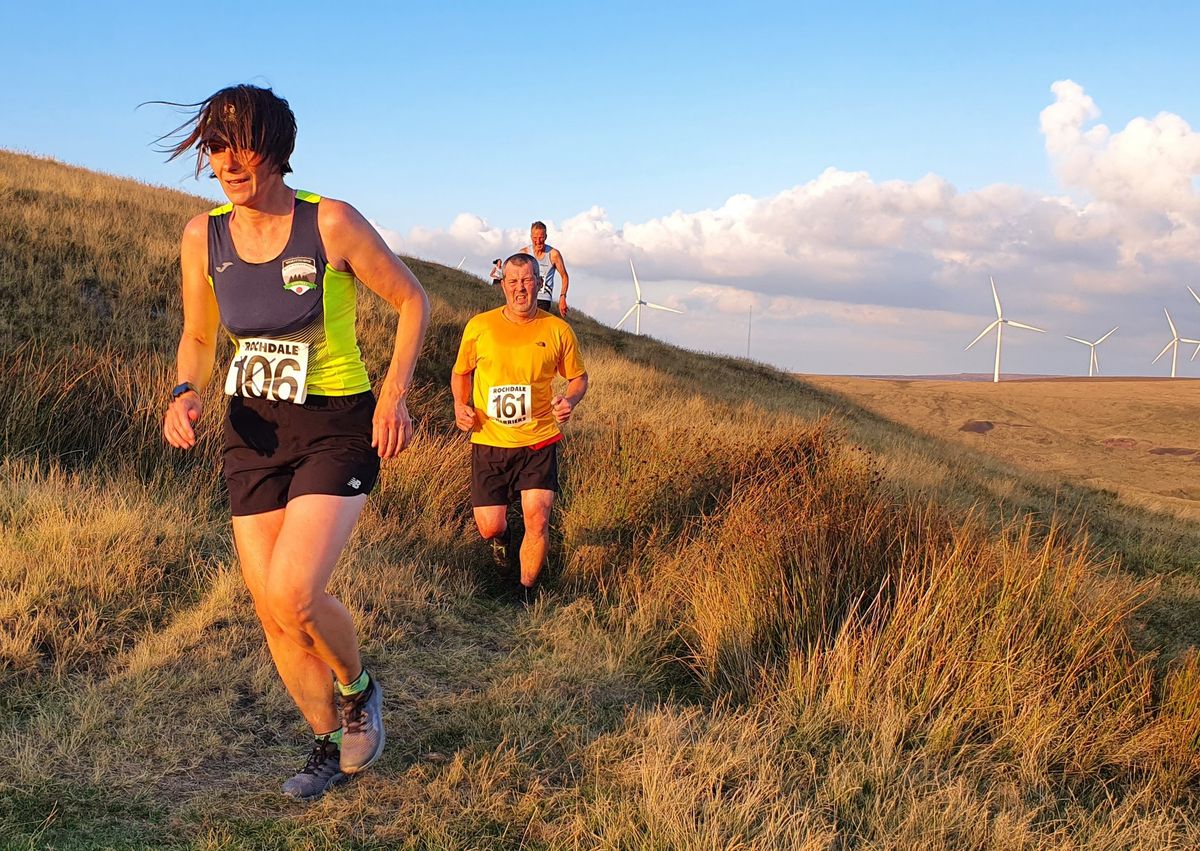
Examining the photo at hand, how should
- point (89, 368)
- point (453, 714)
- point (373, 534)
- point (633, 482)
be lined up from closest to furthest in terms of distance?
1. point (453, 714)
2. point (373, 534)
3. point (633, 482)
4. point (89, 368)

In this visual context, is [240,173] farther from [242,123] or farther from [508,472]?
[508,472]

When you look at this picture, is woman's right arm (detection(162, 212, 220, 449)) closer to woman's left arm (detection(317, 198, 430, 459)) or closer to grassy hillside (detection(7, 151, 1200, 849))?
woman's left arm (detection(317, 198, 430, 459))

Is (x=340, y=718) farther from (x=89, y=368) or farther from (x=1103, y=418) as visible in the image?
(x=1103, y=418)

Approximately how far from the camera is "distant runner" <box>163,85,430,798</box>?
3.17m

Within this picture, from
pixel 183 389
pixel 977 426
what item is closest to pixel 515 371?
pixel 183 389

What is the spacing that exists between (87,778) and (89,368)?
5.94 m

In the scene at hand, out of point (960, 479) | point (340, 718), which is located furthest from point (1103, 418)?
point (340, 718)

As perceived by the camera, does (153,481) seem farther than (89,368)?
No

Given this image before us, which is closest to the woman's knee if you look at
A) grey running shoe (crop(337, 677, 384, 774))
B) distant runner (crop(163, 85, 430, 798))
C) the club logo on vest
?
distant runner (crop(163, 85, 430, 798))

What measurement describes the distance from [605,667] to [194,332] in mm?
2838

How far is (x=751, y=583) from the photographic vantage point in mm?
5680

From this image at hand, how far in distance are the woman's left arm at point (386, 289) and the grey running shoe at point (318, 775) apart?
1.25m

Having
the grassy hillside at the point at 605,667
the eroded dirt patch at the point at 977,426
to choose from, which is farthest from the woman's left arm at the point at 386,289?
the eroded dirt patch at the point at 977,426

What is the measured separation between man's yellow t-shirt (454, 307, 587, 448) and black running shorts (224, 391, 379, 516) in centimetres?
299
